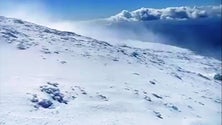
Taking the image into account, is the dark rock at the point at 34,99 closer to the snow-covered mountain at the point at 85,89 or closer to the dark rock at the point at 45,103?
the snow-covered mountain at the point at 85,89

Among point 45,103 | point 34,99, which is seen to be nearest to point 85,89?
point 45,103

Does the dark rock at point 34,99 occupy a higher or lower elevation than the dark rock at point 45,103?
higher

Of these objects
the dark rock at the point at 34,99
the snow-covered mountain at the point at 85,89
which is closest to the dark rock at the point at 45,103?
the snow-covered mountain at the point at 85,89

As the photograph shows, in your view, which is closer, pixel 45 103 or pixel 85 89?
pixel 45 103

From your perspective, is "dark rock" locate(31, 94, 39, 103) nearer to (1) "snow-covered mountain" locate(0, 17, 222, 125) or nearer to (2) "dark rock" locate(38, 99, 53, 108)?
(1) "snow-covered mountain" locate(0, 17, 222, 125)

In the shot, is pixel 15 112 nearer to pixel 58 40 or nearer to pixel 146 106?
pixel 146 106

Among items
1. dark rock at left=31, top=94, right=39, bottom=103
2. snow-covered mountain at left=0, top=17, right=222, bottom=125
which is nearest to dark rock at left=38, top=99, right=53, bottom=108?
snow-covered mountain at left=0, top=17, right=222, bottom=125

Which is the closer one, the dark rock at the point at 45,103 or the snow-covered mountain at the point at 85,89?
the snow-covered mountain at the point at 85,89

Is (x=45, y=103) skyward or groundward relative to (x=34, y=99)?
groundward

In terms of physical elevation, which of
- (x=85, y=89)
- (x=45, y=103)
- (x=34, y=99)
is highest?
(x=34, y=99)

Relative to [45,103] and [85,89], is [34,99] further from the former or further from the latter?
[85,89]
